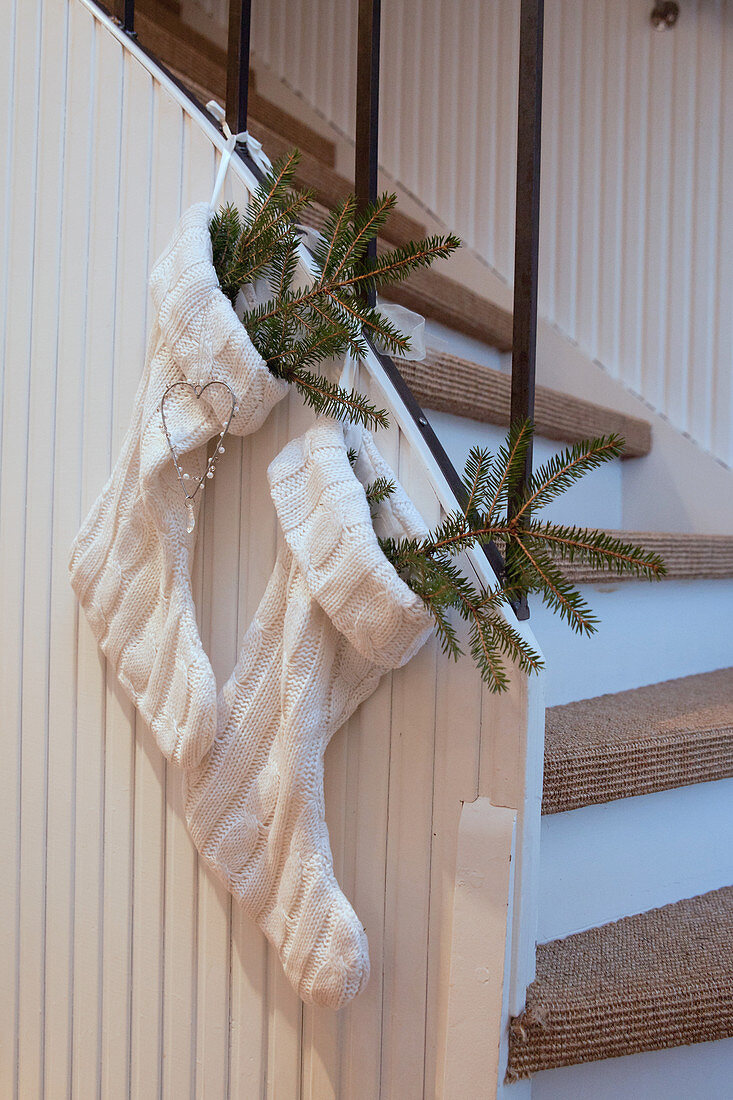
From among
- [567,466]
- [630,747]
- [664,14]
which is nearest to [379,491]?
[567,466]

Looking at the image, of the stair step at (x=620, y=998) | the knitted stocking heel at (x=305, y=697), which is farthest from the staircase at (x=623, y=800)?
the knitted stocking heel at (x=305, y=697)

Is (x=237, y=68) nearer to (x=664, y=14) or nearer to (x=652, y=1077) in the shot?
(x=652, y=1077)

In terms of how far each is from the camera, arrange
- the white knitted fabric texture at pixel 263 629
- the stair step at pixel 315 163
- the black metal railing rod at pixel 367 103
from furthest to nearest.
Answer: the stair step at pixel 315 163, the black metal railing rod at pixel 367 103, the white knitted fabric texture at pixel 263 629

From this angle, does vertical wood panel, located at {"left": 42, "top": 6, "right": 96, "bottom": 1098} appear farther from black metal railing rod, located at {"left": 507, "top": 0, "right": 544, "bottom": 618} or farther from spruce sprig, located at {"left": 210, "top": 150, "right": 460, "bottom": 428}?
black metal railing rod, located at {"left": 507, "top": 0, "right": 544, "bottom": 618}

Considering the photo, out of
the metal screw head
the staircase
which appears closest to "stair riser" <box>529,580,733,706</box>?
the staircase

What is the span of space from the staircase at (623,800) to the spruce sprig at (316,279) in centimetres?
21

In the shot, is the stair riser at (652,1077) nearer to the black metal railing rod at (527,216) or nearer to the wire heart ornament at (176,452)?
the black metal railing rod at (527,216)

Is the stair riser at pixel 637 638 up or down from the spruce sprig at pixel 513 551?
down

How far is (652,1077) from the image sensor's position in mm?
772

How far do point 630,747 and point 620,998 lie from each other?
0.23m

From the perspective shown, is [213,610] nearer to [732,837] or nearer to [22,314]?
[22,314]

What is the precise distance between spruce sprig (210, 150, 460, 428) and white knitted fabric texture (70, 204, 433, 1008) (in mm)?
25

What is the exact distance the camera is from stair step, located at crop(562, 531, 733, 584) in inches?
43.4

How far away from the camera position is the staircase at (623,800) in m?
A: 0.73
